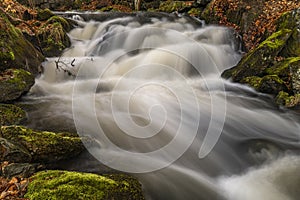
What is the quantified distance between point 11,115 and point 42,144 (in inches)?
71.4

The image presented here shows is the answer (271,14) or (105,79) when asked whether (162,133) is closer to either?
(105,79)

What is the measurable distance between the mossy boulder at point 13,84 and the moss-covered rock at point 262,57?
5.74 meters

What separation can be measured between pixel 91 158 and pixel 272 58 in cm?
574

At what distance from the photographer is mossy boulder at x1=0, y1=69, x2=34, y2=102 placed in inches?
216

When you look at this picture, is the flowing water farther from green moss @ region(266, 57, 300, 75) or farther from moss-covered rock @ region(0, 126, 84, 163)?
green moss @ region(266, 57, 300, 75)

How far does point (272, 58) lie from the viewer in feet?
23.0

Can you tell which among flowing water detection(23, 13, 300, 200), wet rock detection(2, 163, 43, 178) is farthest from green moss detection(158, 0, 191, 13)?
wet rock detection(2, 163, 43, 178)

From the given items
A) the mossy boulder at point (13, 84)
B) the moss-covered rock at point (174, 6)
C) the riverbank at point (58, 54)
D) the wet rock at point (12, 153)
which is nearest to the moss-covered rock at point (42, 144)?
the riverbank at point (58, 54)

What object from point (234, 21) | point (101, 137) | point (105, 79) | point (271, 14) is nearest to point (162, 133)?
point (101, 137)

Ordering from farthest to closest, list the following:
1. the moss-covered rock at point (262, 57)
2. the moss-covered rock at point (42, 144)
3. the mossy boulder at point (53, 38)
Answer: the mossy boulder at point (53, 38) → the moss-covered rock at point (262, 57) → the moss-covered rock at point (42, 144)

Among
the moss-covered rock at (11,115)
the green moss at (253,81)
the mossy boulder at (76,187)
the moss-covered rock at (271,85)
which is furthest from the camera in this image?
the green moss at (253,81)

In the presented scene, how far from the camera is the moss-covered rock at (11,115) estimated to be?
4.63 meters

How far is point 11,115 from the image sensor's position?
4852 millimetres

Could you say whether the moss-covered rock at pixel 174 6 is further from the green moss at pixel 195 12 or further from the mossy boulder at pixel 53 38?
the mossy boulder at pixel 53 38
